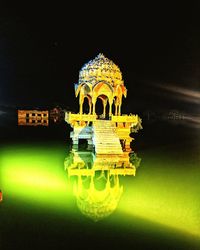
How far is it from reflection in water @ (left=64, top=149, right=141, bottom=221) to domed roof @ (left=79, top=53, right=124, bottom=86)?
5473mm

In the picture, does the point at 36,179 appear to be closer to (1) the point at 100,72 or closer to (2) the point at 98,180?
(2) the point at 98,180

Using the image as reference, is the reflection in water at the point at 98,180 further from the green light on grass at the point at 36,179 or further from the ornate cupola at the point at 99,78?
the ornate cupola at the point at 99,78

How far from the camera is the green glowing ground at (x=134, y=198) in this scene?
4390mm

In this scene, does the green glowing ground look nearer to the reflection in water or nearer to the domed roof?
the reflection in water

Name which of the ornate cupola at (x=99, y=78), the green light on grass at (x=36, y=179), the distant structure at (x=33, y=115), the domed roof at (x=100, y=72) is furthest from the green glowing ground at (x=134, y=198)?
the distant structure at (x=33, y=115)

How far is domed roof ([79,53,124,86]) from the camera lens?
14.6m

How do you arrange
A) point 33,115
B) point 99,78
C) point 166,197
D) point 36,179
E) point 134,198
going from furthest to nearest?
1. point 33,115
2. point 99,78
3. point 36,179
4. point 166,197
5. point 134,198

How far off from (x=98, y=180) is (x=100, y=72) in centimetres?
873

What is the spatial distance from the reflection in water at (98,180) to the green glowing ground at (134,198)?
0.19m

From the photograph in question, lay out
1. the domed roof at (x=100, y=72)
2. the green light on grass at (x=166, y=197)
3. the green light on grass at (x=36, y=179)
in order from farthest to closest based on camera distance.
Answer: the domed roof at (x=100, y=72) → the green light on grass at (x=36, y=179) → the green light on grass at (x=166, y=197)

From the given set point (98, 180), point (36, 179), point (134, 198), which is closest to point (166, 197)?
point (134, 198)

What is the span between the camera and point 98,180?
23.9 feet

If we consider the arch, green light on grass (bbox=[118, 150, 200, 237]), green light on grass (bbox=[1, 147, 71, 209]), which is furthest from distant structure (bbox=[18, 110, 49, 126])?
green light on grass (bbox=[118, 150, 200, 237])

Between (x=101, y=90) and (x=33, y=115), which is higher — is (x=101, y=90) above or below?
above
